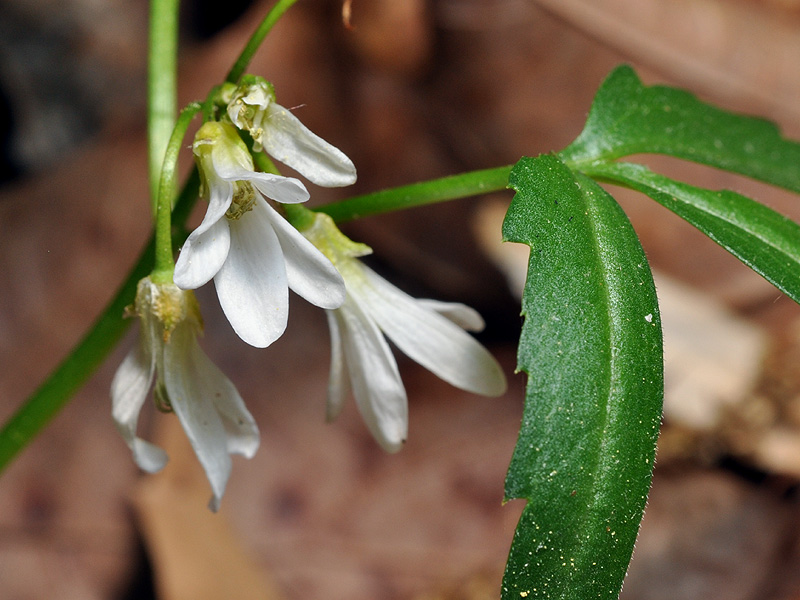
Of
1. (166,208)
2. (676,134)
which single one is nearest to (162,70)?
(166,208)

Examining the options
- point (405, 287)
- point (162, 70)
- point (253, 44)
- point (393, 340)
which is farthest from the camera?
point (405, 287)

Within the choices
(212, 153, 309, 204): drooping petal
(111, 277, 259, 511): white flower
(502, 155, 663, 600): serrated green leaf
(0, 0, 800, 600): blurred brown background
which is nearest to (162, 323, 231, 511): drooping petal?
(111, 277, 259, 511): white flower

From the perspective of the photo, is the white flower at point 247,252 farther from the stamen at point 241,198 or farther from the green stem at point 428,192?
the green stem at point 428,192

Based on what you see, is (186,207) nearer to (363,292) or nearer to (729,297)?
(363,292)

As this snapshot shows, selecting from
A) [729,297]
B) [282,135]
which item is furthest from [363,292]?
[729,297]

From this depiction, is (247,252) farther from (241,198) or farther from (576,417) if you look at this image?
(576,417)

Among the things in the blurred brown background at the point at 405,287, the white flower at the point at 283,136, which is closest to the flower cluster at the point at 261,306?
the white flower at the point at 283,136
